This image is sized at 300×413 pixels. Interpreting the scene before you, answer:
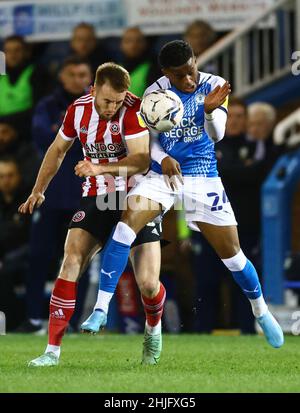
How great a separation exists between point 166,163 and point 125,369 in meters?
1.31

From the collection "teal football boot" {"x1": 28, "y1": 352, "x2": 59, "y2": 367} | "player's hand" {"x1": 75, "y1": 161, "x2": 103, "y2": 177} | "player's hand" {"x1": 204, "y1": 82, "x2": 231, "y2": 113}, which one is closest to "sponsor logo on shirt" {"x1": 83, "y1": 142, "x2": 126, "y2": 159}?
"player's hand" {"x1": 75, "y1": 161, "x2": 103, "y2": 177}

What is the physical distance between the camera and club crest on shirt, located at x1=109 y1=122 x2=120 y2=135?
782 centimetres

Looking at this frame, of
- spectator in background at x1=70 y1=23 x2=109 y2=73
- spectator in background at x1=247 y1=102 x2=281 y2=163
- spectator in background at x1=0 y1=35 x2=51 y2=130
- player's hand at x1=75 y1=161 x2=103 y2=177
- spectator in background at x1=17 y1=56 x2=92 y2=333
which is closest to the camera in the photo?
player's hand at x1=75 y1=161 x2=103 y2=177

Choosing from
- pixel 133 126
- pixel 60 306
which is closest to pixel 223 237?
pixel 133 126

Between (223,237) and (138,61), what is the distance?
5.10 m

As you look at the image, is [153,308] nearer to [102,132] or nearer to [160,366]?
[160,366]

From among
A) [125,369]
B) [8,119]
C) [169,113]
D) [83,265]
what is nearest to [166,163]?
[169,113]

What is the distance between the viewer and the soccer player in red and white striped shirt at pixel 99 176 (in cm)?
770

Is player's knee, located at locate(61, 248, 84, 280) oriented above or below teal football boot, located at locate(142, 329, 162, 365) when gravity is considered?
above

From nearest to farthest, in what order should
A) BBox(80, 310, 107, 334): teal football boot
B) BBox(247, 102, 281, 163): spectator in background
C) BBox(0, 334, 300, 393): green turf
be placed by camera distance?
1. BBox(0, 334, 300, 393): green turf
2. BBox(80, 310, 107, 334): teal football boot
3. BBox(247, 102, 281, 163): spectator in background

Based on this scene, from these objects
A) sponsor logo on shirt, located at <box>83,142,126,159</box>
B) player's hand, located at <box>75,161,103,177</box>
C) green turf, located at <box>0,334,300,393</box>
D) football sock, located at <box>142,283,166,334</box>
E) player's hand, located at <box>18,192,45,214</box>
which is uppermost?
sponsor logo on shirt, located at <box>83,142,126,159</box>

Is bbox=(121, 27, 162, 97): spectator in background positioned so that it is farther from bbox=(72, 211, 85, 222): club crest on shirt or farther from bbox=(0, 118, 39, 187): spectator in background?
bbox=(72, 211, 85, 222): club crest on shirt

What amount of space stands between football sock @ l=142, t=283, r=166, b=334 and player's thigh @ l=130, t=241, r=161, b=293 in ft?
0.50

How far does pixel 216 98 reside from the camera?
7711mm
